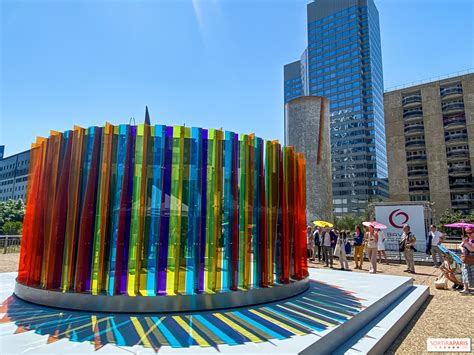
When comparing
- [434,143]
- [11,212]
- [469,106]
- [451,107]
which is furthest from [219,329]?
[451,107]

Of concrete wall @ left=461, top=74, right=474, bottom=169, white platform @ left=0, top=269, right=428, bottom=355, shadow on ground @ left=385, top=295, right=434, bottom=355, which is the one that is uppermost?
concrete wall @ left=461, top=74, right=474, bottom=169

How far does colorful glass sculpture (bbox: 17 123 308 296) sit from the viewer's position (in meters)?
5.71

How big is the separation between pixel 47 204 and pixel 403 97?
248 ft

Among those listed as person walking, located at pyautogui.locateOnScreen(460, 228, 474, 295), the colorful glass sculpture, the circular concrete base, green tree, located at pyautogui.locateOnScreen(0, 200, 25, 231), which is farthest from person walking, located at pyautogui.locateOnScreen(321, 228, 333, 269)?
green tree, located at pyautogui.locateOnScreen(0, 200, 25, 231)

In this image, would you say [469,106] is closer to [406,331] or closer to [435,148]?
[435,148]

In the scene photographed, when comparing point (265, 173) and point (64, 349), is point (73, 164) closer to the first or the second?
point (64, 349)

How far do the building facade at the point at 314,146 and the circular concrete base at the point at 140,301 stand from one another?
24432mm

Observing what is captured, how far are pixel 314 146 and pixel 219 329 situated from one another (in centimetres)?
2782

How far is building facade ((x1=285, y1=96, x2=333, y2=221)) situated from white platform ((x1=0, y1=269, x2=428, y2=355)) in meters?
23.1

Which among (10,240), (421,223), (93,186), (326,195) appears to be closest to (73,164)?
(93,186)

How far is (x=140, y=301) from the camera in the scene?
5309mm

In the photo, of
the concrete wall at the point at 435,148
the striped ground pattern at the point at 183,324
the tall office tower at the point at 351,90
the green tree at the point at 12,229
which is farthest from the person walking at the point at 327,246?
the tall office tower at the point at 351,90

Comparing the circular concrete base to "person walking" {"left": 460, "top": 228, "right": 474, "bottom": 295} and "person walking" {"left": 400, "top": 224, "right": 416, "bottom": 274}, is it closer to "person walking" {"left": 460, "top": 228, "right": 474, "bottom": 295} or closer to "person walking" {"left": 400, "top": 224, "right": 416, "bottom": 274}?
"person walking" {"left": 460, "top": 228, "right": 474, "bottom": 295}

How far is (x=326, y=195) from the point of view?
29594 millimetres
